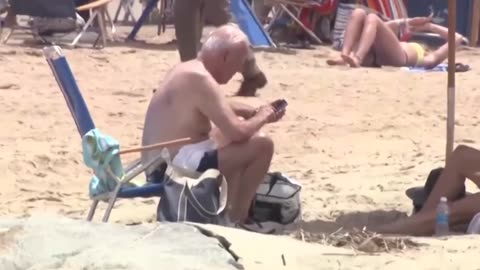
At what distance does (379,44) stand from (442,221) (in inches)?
225

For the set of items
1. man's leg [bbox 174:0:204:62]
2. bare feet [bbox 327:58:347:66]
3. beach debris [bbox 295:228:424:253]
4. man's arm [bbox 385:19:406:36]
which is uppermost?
beach debris [bbox 295:228:424:253]

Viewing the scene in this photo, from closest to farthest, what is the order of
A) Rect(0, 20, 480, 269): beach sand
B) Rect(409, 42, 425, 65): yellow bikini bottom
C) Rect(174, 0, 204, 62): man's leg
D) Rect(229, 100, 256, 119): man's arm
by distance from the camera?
1. Rect(229, 100, 256, 119): man's arm
2. Rect(0, 20, 480, 269): beach sand
3. Rect(174, 0, 204, 62): man's leg
4. Rect(409, 42, 425, 65): yellow bikini bottom

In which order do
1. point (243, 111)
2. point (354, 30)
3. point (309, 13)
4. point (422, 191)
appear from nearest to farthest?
point (243, 111) → point (422, 191) → point (354, 30) → point (309, 13)

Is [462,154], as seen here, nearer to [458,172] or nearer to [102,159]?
[458,172]

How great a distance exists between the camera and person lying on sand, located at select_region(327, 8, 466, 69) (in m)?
10.4

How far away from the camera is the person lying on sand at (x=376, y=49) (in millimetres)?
10359

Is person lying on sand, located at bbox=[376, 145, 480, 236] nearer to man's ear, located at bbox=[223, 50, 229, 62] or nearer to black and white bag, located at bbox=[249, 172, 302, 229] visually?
black and white bag, located at bbox=[249, 172, 302, 229]

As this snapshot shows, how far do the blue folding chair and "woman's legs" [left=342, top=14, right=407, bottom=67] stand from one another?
576 centimetres

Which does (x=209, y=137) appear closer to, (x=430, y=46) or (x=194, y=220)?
(x=194, y=220)

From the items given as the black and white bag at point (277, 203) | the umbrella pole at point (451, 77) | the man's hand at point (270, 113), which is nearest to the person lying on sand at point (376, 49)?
the umbrella pole at point (451, 77)

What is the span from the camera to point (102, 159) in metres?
4.53

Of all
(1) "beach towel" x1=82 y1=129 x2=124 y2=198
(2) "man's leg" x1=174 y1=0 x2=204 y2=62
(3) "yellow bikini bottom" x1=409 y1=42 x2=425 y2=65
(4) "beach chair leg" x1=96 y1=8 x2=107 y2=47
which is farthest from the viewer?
(4) "beach chair leg" x1=96 y1=8 x2=107 y2=47

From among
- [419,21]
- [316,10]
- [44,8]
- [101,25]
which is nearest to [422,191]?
[419,21]

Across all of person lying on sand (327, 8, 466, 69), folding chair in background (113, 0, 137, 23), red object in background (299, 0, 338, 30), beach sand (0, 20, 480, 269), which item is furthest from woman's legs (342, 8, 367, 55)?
folding chair in background (113, 0, 137, 23)
